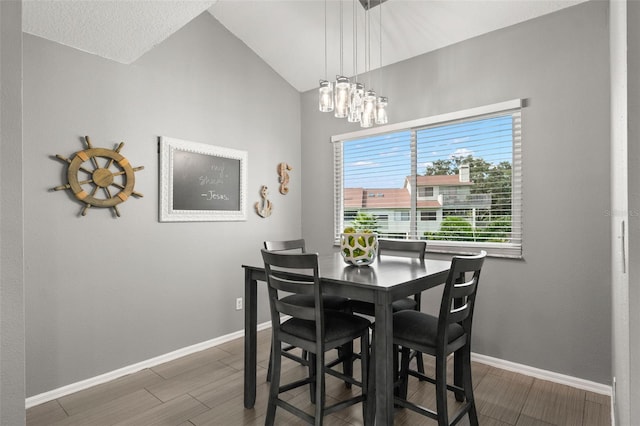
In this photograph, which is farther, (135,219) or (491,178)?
(491,178)

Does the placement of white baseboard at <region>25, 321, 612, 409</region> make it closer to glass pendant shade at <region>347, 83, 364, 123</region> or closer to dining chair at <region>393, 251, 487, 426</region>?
dining chair at <region>393, 251, 487, 426</region>

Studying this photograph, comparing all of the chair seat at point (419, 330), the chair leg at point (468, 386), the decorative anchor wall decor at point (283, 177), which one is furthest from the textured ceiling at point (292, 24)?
the chair leg at point (468, 386)

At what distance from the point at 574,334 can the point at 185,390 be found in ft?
8.92

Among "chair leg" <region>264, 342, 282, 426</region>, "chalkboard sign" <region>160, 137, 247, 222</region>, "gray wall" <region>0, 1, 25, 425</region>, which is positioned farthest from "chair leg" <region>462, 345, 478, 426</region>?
"chalkboard sign" <region>160, 137, 247, 222</region>

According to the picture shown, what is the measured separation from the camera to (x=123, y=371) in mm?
2660

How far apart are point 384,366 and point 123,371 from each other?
2102mm

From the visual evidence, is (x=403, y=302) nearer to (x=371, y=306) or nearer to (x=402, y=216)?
(x=371, y=306)

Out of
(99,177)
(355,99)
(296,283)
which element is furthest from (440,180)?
(99,177)

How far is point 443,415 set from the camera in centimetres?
170

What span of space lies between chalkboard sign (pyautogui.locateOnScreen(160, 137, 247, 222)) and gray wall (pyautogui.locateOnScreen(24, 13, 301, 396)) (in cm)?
9

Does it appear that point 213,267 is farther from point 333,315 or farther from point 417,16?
point 417,16

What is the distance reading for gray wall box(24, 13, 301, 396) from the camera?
2.29 meters

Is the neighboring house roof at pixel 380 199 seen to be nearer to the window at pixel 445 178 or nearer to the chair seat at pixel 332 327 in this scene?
the window at pixel 445 178

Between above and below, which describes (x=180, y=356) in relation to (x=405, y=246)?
below
